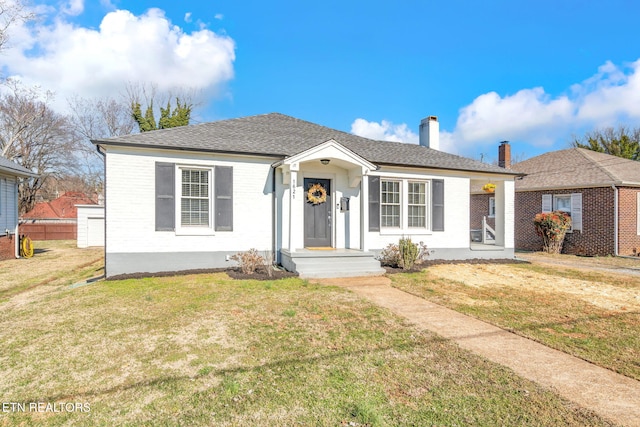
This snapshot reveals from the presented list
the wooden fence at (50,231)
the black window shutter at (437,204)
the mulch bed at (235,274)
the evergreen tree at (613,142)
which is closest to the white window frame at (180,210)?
the mulch bed at (235,274)

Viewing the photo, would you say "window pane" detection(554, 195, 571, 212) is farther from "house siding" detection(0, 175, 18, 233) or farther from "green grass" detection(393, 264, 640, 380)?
"house siding" detection(0, 175, 18, 233)

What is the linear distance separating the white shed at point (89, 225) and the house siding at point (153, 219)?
11422mm

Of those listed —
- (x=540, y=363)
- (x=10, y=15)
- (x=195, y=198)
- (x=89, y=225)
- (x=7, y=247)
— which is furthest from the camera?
(x=89, y=225)

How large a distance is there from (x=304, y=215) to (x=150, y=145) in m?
4.32

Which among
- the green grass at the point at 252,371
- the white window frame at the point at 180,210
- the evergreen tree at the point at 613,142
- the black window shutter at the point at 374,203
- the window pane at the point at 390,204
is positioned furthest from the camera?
the evergreen tree at the point at 613,142

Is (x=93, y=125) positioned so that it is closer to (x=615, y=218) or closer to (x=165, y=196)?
(x=165, y=196)

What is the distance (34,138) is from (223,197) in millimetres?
26060

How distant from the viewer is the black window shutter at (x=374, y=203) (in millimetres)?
10320

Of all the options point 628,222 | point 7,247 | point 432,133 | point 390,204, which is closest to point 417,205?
point 390,204

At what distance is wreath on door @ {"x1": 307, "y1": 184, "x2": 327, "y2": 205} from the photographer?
9.85m

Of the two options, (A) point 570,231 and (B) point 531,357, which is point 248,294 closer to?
(B) point 531,357

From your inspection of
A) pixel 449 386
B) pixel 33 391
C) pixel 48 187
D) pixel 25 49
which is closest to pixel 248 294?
pixel 33 391

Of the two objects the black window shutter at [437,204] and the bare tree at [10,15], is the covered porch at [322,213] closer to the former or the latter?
the black window shutter at [437,204]

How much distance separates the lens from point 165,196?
8539 millimetres
